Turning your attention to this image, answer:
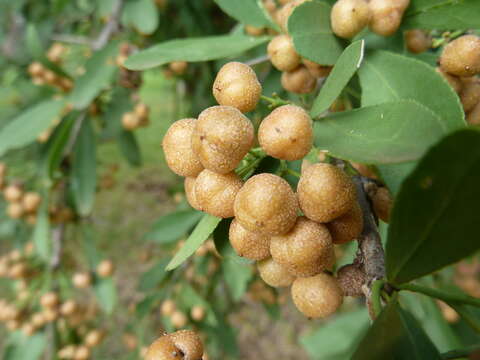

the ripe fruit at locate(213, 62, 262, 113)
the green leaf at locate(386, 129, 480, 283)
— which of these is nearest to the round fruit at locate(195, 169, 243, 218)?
the ripe fruit at locate(213, 62, 262, 113)

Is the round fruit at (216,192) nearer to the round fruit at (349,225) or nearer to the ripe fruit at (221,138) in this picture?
the ripe fruit at (221,138)

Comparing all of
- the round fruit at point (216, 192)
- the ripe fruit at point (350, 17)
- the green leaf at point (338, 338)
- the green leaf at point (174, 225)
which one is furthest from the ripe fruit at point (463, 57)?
the green leaf at point (338, 338)

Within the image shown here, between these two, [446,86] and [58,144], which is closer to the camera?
[446,86]

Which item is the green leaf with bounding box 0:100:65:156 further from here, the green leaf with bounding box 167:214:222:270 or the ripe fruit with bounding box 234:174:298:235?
the ripe fruit with bounding box 234:174:298:235

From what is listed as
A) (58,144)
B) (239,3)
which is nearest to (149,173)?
(58,144)

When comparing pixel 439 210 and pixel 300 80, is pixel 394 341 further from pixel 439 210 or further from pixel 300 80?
pixel 300 80

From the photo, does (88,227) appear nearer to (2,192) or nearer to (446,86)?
(2,192)
